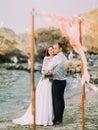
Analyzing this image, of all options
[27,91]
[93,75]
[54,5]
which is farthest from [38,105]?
[54,5]

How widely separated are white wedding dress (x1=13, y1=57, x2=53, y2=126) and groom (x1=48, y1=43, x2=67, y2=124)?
0.05 meters

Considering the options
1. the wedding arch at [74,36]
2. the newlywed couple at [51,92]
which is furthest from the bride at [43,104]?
the wedding arch at [74,36]

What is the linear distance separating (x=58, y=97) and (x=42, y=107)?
0.59ft

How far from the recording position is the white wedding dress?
4.65 meters

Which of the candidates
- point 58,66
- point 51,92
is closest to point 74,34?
point 58,66

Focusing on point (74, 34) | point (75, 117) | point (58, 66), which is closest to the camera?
point (74, 34)

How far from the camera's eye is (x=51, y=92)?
4.69m

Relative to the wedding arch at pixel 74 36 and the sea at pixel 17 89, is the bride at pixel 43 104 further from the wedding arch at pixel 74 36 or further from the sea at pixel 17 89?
the wedding arch at pixel 74 36

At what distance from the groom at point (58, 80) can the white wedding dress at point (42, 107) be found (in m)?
0.05

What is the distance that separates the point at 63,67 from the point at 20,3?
741mm

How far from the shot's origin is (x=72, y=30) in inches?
175

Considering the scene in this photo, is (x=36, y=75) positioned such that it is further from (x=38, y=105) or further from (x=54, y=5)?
(x=54, y=5)

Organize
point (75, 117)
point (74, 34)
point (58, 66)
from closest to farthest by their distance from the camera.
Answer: point (74, 34) < point (58, 66) < point (75, 117)

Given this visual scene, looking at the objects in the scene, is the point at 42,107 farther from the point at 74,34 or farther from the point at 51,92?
the point at 74,34
